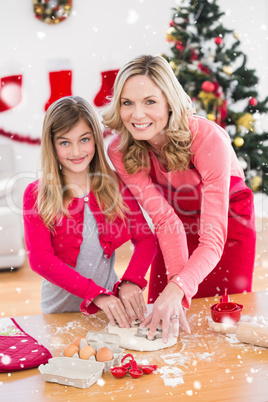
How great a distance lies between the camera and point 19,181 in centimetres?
482

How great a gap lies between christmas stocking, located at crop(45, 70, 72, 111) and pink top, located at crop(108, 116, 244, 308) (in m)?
3.11

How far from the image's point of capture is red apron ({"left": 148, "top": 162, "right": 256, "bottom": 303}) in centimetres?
191

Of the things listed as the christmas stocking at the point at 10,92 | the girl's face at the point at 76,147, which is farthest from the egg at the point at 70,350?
the christmas stocking at the point at 10,92

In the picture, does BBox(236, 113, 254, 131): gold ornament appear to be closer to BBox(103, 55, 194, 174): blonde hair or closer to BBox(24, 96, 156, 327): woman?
BBox(103, 55, 194, 174): blonde hair

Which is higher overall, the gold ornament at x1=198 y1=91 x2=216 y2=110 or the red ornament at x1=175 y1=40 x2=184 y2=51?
the red ornament at x1=175 y1=40 x2=184 y2=51

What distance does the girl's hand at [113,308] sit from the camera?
1.41 metres

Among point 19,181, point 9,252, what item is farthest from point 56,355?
point 19,181

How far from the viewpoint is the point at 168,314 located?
132 centimetres

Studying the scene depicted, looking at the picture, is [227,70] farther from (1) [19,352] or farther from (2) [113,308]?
(1) [19,352]

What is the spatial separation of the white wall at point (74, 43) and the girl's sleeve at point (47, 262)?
3242 millimetres

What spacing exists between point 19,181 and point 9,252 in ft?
3.81

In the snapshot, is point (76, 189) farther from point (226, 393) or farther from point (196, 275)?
point (226, 393)

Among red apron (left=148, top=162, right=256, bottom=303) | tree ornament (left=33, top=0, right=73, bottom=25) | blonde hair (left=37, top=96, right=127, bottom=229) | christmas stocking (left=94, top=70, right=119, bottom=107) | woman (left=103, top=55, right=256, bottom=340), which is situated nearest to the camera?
woman (left=103, top=55, right=256, bottom=340)

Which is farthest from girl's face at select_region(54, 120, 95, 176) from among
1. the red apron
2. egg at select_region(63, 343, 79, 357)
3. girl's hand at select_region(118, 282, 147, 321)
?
egg at select_region(63, 343, 79, 357)
